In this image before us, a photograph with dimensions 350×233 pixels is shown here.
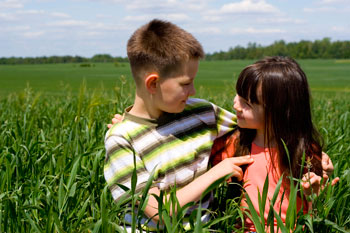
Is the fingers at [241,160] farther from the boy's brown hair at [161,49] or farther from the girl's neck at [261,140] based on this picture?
the boy's brown hair at [161,49]

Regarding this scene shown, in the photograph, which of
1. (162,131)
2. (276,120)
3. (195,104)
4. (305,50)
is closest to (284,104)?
(276,120)

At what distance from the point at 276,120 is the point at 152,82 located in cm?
56

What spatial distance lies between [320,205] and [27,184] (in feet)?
4.44

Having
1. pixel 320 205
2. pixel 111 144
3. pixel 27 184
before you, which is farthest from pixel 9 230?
pixel 320 205

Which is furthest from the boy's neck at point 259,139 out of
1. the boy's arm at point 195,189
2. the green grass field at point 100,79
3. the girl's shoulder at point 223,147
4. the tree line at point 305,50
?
the tree line at point 305,50

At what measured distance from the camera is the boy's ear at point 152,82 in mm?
1930

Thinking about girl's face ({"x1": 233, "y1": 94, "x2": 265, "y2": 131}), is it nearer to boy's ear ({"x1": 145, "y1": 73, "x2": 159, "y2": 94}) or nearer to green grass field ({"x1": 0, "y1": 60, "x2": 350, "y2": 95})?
boy's ear ({"x1": 145, "y1": 73, "x2": 159, "y2": 94})

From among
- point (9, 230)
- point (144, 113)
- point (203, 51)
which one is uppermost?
point (203, 51)

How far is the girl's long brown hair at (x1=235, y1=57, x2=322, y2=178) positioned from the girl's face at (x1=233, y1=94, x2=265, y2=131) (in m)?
0.02

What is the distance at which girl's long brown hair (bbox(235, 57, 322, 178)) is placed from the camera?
6.49 feet

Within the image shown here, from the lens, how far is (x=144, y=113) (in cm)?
203

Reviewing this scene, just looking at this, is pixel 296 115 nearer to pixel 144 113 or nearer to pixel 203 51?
pixel 203 51

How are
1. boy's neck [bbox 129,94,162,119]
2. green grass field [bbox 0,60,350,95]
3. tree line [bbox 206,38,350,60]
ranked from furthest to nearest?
tree line [bbox 206,38,350,60] → green grass field [bbox 0,60,350,95] → boy's neck [bbox 129,94,162,119]

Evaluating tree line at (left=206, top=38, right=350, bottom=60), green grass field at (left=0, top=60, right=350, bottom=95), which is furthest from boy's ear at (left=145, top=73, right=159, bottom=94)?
tree line at (left=206, top=38, right=350, bottom=60)
